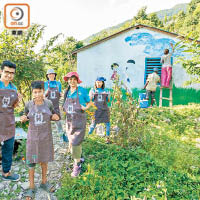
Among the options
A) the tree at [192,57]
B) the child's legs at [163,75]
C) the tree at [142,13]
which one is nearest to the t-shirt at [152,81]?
the child's legs at [163,75]

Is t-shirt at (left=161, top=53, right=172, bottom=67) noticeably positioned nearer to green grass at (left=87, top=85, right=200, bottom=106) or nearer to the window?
the window

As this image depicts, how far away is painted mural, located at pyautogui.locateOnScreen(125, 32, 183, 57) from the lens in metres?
8.80

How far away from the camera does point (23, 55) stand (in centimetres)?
689

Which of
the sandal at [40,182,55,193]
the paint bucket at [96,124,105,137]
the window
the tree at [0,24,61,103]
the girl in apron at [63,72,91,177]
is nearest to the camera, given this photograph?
the sandal at [40,182,55,193]

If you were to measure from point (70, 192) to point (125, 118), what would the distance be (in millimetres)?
1949

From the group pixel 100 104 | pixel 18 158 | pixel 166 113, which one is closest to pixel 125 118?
pixel 100 104

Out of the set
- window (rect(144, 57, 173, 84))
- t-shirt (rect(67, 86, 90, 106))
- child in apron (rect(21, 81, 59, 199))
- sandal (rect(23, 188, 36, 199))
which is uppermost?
window (rect(144, 57, 173, 84))

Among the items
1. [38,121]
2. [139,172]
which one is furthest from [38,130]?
[139,172]

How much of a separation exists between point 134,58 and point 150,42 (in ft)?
3.33

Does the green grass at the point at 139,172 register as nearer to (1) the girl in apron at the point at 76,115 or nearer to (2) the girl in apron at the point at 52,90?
(1) the girl in apron at the point at 76,115

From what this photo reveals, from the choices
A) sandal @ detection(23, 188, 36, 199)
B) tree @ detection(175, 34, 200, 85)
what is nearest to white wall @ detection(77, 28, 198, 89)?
tree @ detection(175, 34, 200, 85)

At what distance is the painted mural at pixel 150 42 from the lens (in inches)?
347

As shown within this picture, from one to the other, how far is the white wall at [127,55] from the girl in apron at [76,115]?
232 inches

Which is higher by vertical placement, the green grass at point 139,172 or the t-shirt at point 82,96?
the t-shirt at point 82,96
